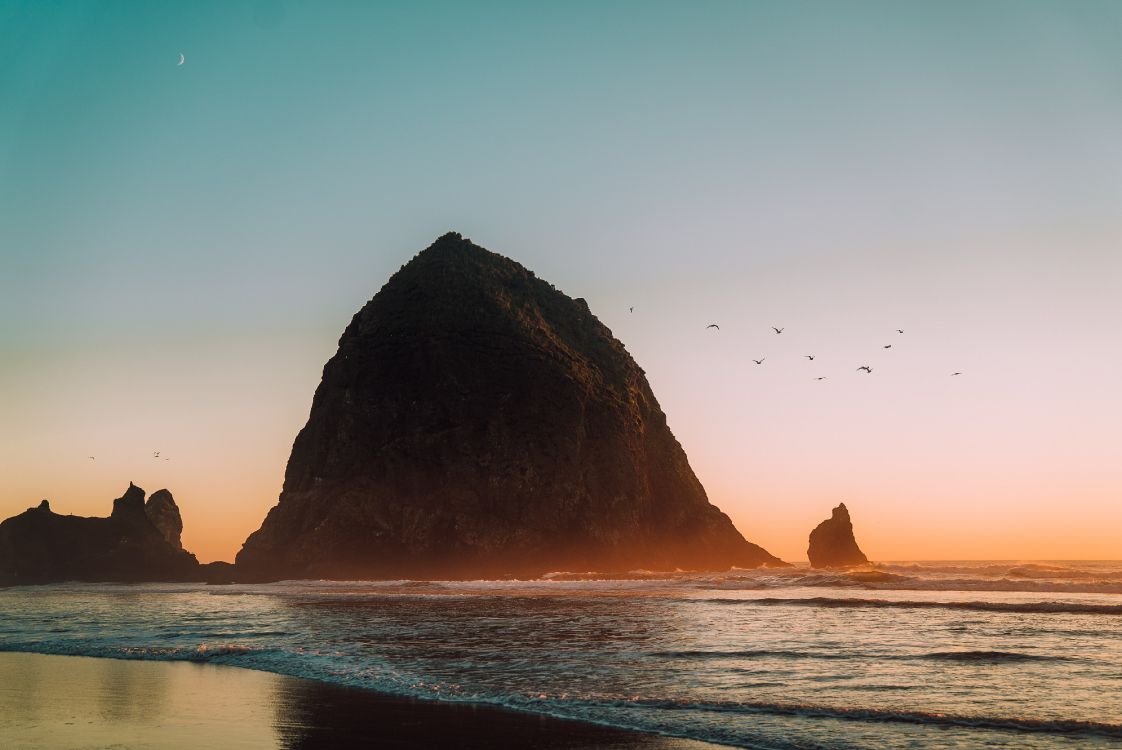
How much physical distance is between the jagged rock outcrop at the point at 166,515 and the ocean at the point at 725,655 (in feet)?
271

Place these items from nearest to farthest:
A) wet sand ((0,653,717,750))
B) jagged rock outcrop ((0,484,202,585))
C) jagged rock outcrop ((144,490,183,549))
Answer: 1. wet sand ((0,653,717,750))
2. jagged rock outcrop ((0,484,202,585))
3. jagged rock outcrop ((144,490,183,549))

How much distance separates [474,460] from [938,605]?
5675 cm

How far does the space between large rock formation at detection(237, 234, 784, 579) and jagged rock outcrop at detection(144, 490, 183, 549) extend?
110ft

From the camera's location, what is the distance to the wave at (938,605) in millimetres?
28359

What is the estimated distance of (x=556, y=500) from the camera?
82375 millimetres

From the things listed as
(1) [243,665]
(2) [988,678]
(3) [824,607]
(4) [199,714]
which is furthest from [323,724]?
(3) [824,607]

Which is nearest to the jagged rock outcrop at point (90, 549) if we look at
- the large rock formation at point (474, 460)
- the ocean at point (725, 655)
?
the large rock formation at point (474, 460)

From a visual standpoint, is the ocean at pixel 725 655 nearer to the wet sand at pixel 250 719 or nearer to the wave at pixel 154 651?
the wave at pixel 154 651

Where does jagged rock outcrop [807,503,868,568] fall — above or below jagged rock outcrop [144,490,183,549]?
below

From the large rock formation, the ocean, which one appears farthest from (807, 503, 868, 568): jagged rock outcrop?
the ocean

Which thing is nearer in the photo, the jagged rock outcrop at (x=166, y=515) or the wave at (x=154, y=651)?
the wave at (x=154, y=651)

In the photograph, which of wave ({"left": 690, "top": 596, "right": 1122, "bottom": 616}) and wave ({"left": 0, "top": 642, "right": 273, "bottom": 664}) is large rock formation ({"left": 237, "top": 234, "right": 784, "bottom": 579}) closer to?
wave ({"left": 690, "top": 596, "right": 1122, "bottom": 616})

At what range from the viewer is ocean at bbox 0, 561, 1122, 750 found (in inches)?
458

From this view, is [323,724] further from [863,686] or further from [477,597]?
[477,597]
